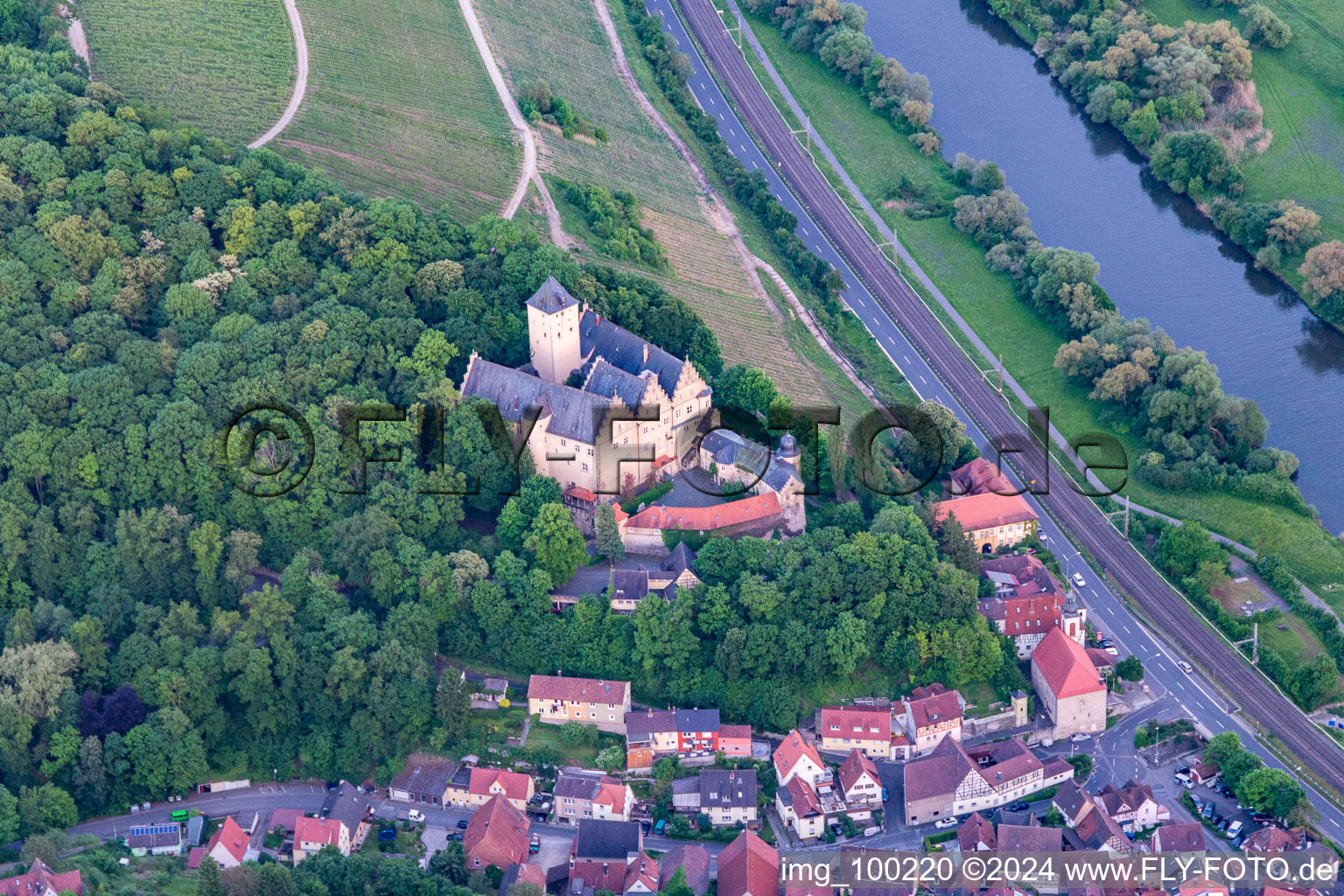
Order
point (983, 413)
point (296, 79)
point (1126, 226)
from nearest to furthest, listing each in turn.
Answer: point (983, 413)
point (296, 79)
point (1126, 226)

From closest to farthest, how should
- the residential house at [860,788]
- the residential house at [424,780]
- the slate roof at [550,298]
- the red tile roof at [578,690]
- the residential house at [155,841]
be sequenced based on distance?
the residential house at [155,841], the residential house at [860,788], the residential house at [424,780], the red tile roof at [578,690], the slate roof at [550,298]

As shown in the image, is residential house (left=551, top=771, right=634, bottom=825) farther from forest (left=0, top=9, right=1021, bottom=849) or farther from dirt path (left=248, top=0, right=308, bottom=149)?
dirt path (left=248, top=0, right=308, bottom=149)

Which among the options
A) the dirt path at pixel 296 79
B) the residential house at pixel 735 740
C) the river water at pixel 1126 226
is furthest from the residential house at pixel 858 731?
the dirt path at pixel 296 79

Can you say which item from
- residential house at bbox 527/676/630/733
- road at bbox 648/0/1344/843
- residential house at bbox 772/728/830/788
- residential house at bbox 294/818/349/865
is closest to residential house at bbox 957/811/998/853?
residential house at bbox 772/728/830/788

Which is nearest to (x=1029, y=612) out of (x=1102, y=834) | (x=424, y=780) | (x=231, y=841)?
(x=1102, y=834)

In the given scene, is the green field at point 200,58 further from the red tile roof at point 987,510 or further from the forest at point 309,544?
the red tile roof at point 987,510

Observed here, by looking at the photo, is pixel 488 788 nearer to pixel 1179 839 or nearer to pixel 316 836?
pixel 316 836
